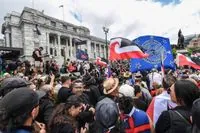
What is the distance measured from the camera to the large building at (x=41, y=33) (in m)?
61.7

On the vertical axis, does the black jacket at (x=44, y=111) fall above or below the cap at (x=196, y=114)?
below

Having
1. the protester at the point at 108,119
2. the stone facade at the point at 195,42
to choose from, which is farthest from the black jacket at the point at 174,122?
the stone facade at the point at 195,42

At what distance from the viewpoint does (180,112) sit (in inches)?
128

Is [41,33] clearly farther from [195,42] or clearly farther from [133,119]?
[195,42]

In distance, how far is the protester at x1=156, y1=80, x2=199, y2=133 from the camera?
3.19 meters

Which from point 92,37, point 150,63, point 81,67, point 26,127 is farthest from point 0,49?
point 92,37

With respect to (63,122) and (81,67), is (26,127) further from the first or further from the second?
(81,67)

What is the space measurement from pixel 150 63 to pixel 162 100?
512 cm

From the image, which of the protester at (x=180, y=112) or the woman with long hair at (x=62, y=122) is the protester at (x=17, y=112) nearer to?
the woman with long hair at (x=62, y=122)

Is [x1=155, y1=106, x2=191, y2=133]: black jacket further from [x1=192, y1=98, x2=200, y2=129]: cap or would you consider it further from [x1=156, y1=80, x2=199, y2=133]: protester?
[x1=192, y1=98, x2=200, y2=129]: cap

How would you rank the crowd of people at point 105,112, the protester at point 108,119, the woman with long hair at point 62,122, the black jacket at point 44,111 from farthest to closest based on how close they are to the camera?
the black jacket at point 44,111, the protester at point 108,119, the woman with long hair at point 62,122, the crowd of people at point 105,112

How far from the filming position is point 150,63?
9734 mm

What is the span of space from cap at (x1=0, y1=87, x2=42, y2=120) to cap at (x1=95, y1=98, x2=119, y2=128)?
60.1 inches

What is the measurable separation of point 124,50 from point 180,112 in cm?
570
